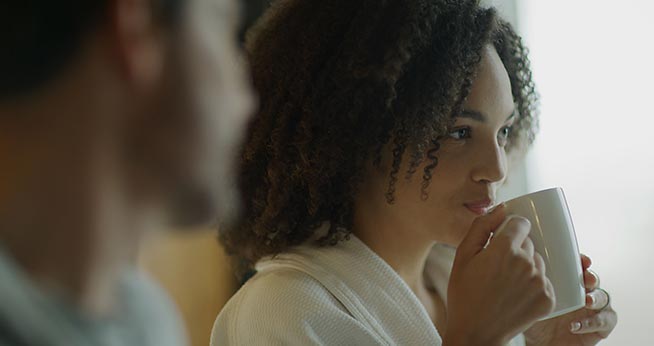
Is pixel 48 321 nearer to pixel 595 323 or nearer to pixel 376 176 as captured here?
pixel 376 176

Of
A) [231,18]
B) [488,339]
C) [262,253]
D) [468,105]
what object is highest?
[231,18]

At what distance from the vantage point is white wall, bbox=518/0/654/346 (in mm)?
1305

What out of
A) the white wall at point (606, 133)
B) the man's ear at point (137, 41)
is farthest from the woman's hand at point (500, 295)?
the man's ear at point (137, 41)

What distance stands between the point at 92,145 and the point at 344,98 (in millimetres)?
610

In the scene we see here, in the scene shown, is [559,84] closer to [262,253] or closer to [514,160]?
[514,160]

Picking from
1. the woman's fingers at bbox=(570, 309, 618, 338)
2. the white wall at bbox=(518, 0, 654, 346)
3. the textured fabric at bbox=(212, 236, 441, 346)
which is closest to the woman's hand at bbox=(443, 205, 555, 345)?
the textured fabric at bbox=(212, 236, 441, 346)

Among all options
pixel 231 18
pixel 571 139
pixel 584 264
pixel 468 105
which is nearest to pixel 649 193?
pixel 571 139

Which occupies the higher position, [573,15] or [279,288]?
[573,15]

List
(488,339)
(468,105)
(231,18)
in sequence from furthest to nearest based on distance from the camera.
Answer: (468,105), (488,339), (231,18)

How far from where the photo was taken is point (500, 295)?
3.00 ft

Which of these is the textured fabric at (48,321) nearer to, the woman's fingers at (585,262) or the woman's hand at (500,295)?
the woman's hand at (500,295)

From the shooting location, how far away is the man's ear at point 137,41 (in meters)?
Answer: 0.39

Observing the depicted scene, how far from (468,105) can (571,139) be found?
0.45 m

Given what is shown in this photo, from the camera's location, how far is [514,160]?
1275mm
